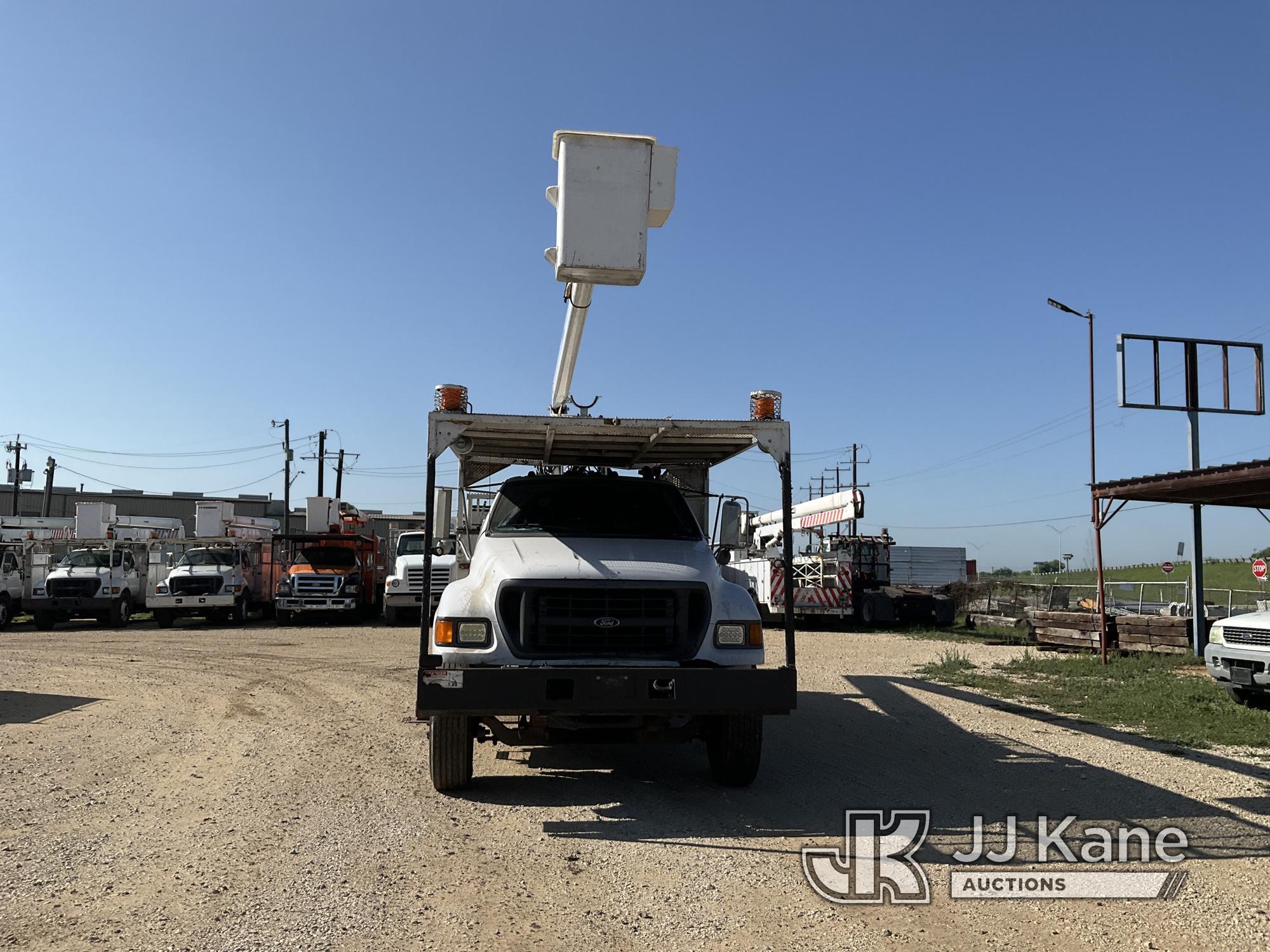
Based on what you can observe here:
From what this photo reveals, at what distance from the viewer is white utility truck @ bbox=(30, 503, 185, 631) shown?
23.7 meters

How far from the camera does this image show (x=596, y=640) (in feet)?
20.6

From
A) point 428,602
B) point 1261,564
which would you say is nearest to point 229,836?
point 428,602

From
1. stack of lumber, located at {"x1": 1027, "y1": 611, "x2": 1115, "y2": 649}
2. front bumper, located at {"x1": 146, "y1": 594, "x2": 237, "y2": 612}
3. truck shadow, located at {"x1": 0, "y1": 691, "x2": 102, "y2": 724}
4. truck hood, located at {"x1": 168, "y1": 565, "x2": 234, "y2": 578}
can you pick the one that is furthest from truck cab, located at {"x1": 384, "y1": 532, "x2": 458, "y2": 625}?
stack of lumber, located at {"x1": 1027, "y1": 611, "x2": 1115, "y2": 649}

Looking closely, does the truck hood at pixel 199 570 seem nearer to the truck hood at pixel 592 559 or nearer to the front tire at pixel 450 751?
the truck hood at pixel 592 559

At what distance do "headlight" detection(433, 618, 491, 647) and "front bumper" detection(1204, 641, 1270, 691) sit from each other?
8.34 metres

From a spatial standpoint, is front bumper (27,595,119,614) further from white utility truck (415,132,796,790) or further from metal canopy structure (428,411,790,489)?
white utility truck (415,132,796,790)

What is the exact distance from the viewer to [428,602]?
642cm

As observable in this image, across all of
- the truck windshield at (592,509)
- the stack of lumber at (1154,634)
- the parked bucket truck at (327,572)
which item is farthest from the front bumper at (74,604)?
the stack of lumber at (1154,634)

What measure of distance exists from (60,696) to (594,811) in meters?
8.17

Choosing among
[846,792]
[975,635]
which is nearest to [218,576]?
[975,635]

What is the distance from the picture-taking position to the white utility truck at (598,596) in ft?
19.5

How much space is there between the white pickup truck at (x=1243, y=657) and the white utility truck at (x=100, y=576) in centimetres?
2358

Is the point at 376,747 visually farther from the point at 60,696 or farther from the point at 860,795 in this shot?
the point at 60,696

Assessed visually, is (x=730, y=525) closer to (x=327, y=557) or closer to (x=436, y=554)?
(x=436, y=554)
